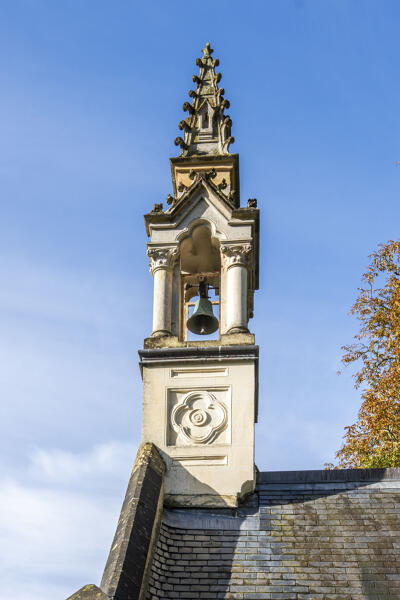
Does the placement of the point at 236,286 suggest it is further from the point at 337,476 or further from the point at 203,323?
the point at 337,476

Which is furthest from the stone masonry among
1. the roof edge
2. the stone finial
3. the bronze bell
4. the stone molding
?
the stone finial

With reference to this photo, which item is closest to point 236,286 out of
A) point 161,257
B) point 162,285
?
point 162,285

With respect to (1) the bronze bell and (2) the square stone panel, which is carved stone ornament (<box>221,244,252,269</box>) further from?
(2) the square stone panel

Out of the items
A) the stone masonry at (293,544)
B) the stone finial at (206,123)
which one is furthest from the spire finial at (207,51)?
the stone masonry at (293,544)

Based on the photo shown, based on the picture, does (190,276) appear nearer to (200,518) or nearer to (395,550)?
(200,518)

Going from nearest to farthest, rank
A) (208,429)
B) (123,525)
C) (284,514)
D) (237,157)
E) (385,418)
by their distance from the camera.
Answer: (123,525)
(284,514)
(208,429)
(237,157)
(385,418)

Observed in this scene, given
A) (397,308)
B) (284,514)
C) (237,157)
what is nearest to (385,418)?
(397,308)

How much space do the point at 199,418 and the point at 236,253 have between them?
2.99 meters

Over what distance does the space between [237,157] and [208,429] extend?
5.28m

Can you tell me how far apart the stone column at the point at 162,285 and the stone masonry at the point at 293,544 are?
291 cm

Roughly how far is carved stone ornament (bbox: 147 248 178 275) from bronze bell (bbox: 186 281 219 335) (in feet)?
3.90

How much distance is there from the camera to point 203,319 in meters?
17.1

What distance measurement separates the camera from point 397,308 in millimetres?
24906

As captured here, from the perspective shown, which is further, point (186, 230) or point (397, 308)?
point (397, 308)
